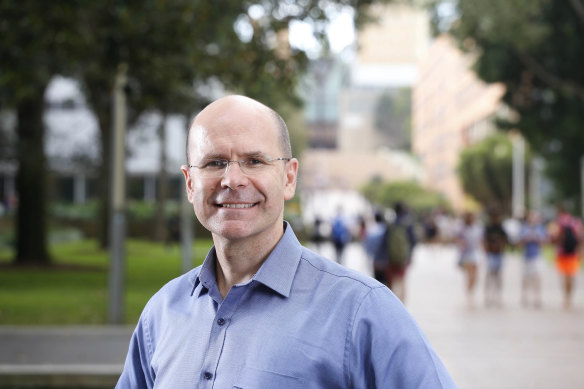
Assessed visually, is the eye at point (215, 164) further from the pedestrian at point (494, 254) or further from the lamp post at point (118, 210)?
the pedestrian at point (494, 254)

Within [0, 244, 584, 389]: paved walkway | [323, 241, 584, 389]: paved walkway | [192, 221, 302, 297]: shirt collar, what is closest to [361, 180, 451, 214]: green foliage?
[323, 241, 584, 389]: paved walkway

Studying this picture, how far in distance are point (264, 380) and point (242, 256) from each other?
0.33 m

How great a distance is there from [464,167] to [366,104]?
3575 inches

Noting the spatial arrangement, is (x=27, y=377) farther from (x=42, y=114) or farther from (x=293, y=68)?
(x=42, y=114)

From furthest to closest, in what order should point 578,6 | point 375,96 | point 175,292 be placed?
1. point 375,96
2. point 578,6
3. point 175,292

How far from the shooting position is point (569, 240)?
15.7 meters

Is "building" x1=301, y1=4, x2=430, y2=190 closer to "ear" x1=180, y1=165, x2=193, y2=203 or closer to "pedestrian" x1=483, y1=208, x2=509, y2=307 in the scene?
"pedestrian" x1=483, y1=208, x2=509, y2=307

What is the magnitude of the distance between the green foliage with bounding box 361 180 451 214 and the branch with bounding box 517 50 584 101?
50.2 meters

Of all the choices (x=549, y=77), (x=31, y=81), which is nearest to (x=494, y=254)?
(x=31, y=81)

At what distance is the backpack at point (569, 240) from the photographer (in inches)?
613

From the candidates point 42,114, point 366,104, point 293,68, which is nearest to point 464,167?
point 42,114

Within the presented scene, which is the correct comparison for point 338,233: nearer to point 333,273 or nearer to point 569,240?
point 569,240

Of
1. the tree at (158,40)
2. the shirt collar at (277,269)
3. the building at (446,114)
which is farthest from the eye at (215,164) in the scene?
the building at (446,114)

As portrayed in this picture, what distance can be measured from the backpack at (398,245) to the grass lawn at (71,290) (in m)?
3.64
